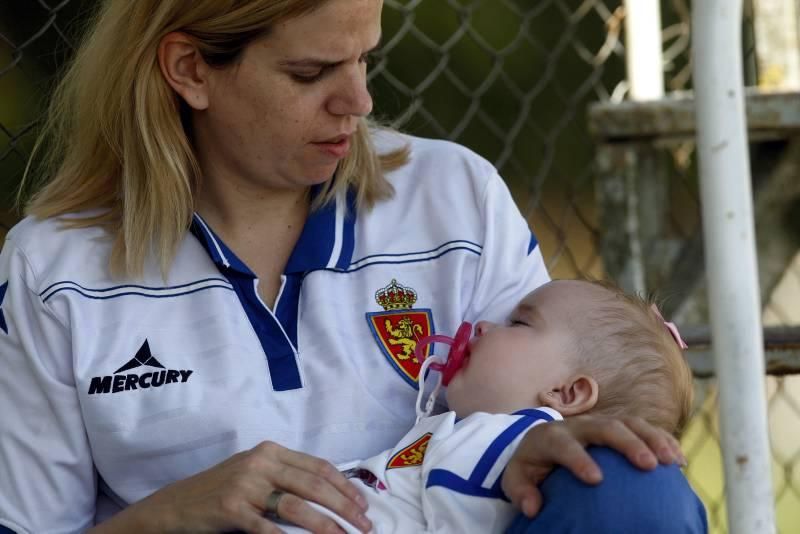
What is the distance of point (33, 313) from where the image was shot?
6.47ft

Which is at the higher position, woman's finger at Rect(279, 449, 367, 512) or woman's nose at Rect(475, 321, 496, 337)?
woman's nose at Rect(475, 321, 496, 337)

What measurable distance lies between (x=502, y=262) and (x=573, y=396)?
34 cm

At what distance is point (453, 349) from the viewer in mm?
1990

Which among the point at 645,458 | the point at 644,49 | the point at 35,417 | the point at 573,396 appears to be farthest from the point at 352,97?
the point at 644,49

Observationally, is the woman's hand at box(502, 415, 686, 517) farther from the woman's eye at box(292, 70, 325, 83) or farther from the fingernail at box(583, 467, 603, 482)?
the woman's eye at box(292, 70, 325, 83)

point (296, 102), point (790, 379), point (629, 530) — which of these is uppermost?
point (296, 102)

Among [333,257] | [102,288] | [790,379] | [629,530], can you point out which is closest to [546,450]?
[629,530]

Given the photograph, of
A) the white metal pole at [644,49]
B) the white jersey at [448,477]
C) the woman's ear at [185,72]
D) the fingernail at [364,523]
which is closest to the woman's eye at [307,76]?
the woman's ear at [185,72]

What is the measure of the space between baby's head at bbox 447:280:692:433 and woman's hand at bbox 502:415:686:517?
27 centimetres

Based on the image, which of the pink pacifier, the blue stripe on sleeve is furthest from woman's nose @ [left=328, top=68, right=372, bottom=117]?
the blue stripe on sleeve

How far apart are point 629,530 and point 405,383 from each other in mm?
600

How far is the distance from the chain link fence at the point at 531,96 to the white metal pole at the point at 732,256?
115 cm

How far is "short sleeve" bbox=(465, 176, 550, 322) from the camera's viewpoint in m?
2.12

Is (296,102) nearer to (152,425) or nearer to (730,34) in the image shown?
(152,425)
